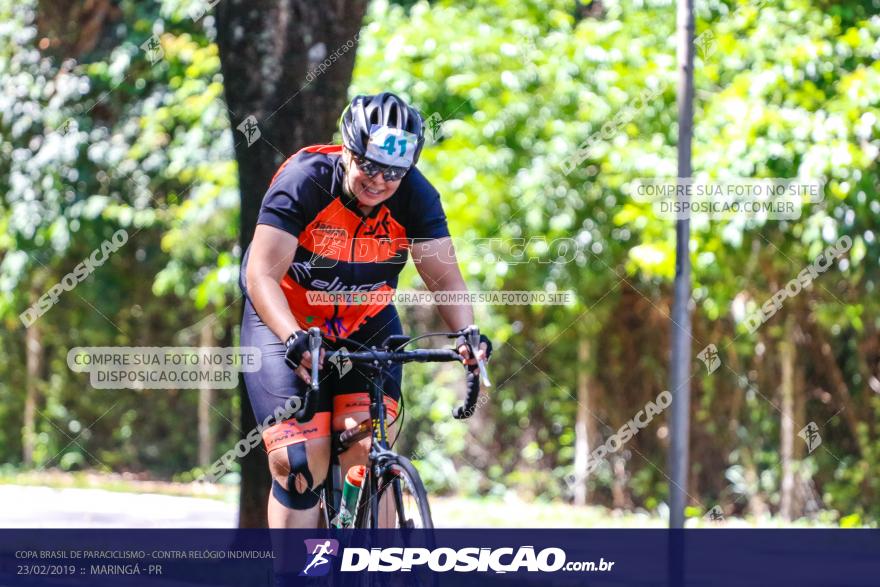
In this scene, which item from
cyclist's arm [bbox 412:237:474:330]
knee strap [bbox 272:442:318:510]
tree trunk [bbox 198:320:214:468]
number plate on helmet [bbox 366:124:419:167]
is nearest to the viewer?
number plate on helmet [bbox 366:124:419:167]

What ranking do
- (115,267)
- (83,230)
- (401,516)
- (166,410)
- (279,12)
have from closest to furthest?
1. (401,516)
2. (279,12)
3. (83,230)
4. (115,267)
5. (166,410)

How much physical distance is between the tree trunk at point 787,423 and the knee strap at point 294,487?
598 cm

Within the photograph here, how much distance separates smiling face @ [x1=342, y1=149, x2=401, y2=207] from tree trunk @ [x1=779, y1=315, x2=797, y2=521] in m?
5.90

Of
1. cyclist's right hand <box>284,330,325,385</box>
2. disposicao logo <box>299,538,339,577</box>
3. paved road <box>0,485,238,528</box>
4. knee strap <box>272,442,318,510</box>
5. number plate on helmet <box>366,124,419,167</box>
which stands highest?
number plate on helmet <box>366,124,419,167</box>

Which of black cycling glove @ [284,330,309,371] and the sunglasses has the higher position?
the sunglasses

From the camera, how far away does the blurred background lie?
851 centimetres

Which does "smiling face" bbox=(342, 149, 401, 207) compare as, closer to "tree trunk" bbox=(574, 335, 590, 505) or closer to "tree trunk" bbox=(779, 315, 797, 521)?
"tree trunk" bbox=(779, 315, 797, 521)

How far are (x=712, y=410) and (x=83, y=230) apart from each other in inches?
225

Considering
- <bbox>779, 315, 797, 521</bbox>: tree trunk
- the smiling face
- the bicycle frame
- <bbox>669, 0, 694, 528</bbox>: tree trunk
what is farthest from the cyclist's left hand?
<bbox>779, 315, 797, 521</bbox>: tree trunk

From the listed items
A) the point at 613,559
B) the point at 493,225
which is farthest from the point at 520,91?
the point at 613,559

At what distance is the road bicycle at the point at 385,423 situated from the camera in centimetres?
436

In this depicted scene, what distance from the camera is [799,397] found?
10102 millimetres

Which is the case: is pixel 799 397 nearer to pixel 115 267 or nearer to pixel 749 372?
pixel 749 372

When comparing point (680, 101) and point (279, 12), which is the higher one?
point (279, 12)
